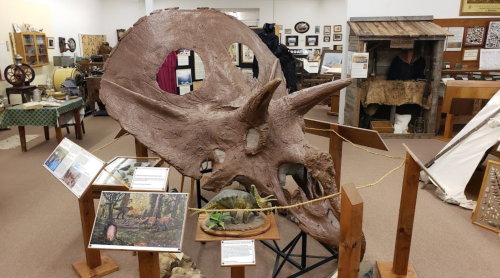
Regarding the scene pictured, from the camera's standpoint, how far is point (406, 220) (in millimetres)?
2842

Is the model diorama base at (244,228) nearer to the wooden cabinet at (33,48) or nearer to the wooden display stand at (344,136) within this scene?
the wooden display stand at (344,136)

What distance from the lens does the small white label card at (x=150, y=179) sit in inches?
86.0

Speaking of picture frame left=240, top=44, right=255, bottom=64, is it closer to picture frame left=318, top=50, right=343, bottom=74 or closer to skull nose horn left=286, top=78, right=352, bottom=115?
skull nose horn left=286, top=78, right=352, bottom=115

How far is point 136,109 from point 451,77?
22.6 ft

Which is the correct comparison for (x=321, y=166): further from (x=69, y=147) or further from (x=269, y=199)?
(x=69, y=147)

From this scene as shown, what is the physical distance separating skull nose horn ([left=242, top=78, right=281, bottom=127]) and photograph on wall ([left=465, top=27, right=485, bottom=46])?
6627 mm

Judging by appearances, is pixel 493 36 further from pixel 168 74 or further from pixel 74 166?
pixel 74 166

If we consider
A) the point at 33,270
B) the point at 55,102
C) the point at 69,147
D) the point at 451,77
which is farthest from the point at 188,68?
the point at 451,77

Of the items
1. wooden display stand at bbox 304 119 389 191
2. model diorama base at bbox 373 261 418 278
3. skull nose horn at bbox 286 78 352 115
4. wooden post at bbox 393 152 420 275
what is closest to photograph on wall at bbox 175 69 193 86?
wooden display stand at bbox 304 119 389 191

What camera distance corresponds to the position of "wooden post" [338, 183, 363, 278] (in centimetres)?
195

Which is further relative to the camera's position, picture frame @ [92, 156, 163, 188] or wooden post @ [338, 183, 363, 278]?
picture frame @ [92, 156, 163, 188]

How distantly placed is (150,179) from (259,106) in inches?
29.2

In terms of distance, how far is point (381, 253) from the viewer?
3541 mm

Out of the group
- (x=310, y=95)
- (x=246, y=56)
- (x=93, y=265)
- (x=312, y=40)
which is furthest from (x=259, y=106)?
(x=312, y=40)
